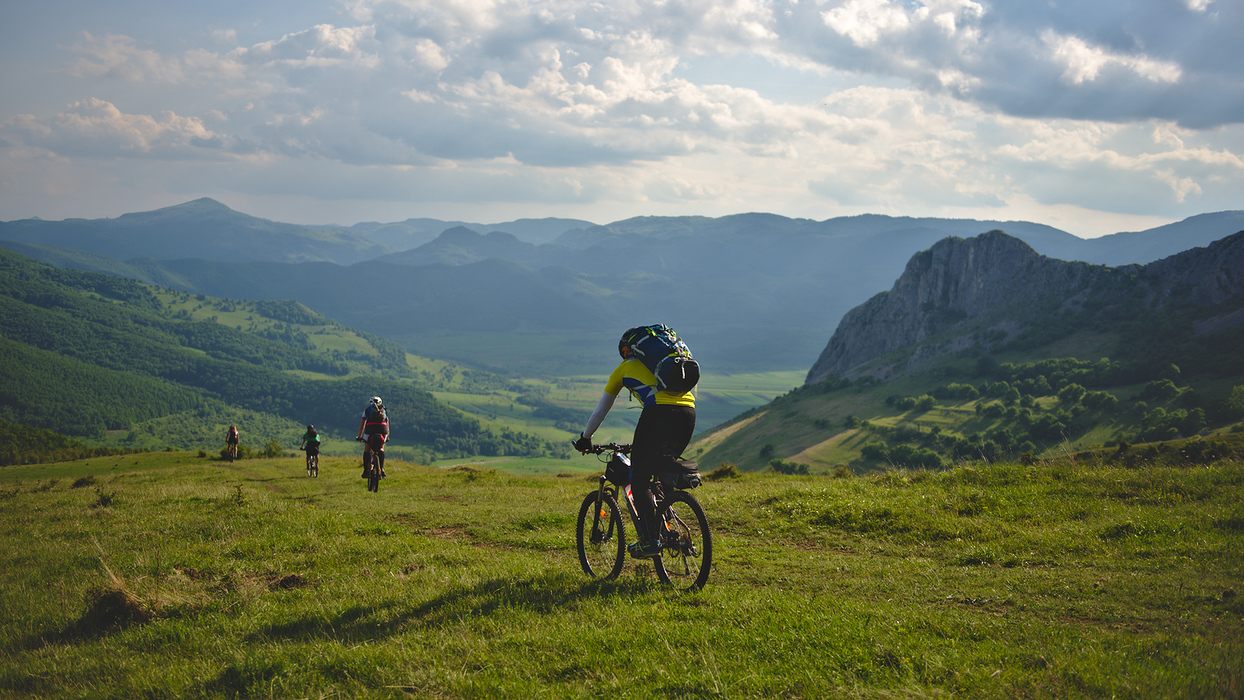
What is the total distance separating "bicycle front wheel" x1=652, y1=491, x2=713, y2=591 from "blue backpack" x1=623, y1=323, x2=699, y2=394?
1443mm

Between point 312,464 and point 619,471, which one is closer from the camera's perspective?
point 619,471

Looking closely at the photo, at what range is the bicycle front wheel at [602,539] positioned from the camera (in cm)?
934

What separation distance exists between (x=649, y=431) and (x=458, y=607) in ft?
10.7

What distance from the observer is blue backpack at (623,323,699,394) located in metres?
8.46

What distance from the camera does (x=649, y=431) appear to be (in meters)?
8.70

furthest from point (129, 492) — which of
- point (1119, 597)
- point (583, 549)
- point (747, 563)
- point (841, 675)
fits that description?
point (1119, 597)

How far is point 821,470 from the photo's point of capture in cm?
10831

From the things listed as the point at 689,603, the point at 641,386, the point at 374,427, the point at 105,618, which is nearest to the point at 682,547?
the point at 689,603

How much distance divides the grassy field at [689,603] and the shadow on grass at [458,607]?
42mm

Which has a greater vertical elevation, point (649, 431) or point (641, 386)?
point (641, 386)

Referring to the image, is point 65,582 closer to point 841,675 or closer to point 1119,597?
point 841,675

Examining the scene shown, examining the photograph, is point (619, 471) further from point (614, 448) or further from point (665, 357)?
point (665, 357)

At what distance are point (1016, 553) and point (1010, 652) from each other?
5708 millimetres

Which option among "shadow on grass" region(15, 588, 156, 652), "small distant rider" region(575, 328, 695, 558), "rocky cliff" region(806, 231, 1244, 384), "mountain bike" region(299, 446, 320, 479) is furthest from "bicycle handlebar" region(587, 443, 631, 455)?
"rocky cliff" region(806, 231, 1244, 384)
